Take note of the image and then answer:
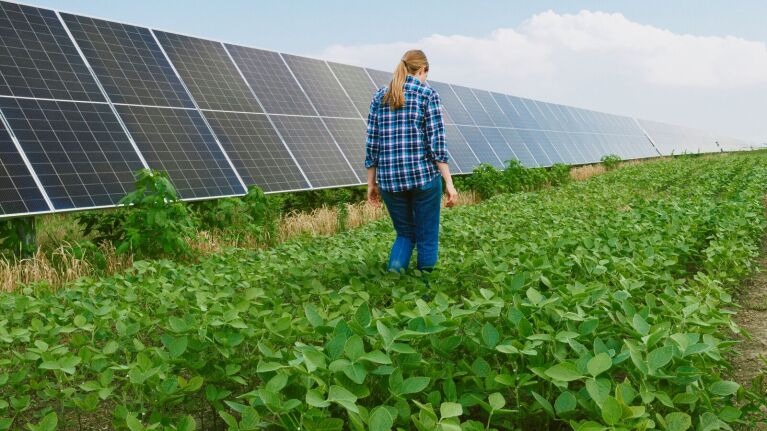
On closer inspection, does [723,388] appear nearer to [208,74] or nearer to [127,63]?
[127,63]

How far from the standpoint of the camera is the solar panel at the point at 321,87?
13758 mm

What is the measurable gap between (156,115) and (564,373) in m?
8.67

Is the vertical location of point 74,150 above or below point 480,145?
below

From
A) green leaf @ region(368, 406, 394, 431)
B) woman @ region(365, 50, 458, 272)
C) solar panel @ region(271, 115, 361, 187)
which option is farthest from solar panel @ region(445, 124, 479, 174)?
green leaf @ region(368, 406, 394, 431)

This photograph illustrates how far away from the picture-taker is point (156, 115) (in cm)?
979

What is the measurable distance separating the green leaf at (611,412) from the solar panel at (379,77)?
1511 cm

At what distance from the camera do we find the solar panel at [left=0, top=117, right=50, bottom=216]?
7059 mm

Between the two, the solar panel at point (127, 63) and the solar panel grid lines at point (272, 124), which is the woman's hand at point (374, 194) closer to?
the solar panel grid lines at point (272, 124)

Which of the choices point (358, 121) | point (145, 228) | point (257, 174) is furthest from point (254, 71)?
point (145, 228)

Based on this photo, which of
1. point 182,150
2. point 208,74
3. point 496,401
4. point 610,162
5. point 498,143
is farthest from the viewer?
point 610,162

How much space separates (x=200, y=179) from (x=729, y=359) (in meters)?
7.13

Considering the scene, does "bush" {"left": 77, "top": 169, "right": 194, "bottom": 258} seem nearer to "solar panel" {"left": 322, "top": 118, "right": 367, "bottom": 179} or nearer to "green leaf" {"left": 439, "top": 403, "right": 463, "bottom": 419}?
"solar panel" {"left": 322, "top": 118, "right": 367, "bottom": 179}

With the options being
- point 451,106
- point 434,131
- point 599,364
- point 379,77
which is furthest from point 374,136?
point 451,106

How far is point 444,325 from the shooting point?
282 centimetres
